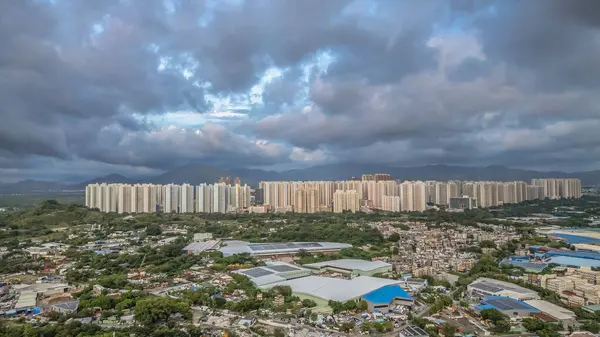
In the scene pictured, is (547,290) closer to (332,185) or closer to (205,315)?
(205,315)

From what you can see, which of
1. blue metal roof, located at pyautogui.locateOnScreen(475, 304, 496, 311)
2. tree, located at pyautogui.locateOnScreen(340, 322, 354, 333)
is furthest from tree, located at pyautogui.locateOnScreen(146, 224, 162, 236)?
blue metal roof, located at pyautogui.locateOnScreen(475, 304, 496, 311)

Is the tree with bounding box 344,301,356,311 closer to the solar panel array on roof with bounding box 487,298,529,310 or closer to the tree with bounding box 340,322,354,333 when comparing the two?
the tree with bounding box 340,322,354,333

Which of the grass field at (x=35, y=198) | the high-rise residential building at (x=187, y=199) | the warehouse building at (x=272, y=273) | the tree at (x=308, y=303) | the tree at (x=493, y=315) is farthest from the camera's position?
the high-rise residential building at (x=187, y=199)

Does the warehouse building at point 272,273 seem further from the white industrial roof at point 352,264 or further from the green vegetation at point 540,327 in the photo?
the green vegetation at point 540,327

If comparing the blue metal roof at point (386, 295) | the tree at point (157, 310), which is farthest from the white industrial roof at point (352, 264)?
the tree at point (157, 310)

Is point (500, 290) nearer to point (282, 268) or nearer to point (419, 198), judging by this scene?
point (282, 268)
